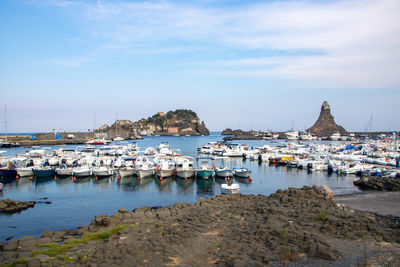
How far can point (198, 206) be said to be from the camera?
71.1ft

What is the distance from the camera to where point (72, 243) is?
49.5ft

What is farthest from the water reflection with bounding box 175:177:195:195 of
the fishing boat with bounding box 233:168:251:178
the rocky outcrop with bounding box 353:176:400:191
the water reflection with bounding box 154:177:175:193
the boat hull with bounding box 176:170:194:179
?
the rocky outcrop with bounding box 353:176:400:191

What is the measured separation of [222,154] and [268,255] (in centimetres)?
5968

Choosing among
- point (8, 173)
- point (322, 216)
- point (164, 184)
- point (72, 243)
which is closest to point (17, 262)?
point (72, 243)

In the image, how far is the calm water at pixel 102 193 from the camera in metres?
22.0

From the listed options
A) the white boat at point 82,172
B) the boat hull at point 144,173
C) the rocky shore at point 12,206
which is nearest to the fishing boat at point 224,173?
the boat hull at point 144,173

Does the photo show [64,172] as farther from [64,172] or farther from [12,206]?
[12,206]

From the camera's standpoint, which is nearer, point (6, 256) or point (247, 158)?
point (6, 256)

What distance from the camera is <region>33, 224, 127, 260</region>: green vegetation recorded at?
1386cm

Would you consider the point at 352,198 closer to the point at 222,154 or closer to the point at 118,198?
the point at 118,198

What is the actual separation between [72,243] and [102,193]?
17.9 m

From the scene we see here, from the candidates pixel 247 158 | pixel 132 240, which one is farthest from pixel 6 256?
pixel 247 158

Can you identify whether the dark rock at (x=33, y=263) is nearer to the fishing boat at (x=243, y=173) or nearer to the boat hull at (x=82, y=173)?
the boat hull at (x=82, y=173)

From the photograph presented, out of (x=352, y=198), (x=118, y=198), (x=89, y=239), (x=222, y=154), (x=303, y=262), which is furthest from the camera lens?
(x=222, y=154)
